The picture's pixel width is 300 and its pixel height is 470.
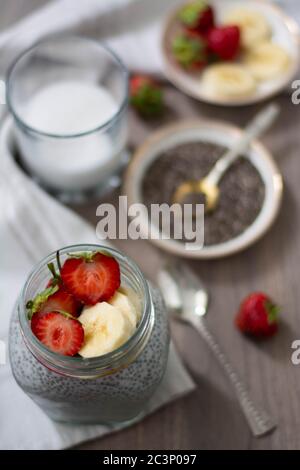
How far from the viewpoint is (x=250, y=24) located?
4.66ft

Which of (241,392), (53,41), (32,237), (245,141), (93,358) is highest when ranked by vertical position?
(53,41)

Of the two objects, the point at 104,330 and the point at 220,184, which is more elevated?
the point at 220,184

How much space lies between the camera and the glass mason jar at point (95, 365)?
794 mm

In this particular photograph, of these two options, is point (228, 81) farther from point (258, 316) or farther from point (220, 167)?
point (258, 316)

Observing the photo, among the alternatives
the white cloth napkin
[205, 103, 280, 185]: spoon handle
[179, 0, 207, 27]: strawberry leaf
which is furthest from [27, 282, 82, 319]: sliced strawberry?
[179, 0, 207, 27]: strawberry leaf

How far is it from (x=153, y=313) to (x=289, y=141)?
604 mm

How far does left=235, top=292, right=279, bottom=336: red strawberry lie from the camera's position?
3.57ft

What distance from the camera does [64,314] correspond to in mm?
795

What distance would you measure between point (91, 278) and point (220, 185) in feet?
1.65

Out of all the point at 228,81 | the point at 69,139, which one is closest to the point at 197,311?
the point at 69,139

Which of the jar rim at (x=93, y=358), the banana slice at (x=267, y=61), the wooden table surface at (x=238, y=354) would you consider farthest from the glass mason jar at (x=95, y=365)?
the banana slice at (x=267, y=61)

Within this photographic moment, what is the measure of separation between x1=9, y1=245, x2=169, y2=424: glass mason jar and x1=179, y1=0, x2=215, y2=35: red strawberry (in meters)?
0.67

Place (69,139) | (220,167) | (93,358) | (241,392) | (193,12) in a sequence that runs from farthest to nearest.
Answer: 1. (193,12)
2. (220,167)
3. (69,139)
4. (241,392)
5. (93,358)
